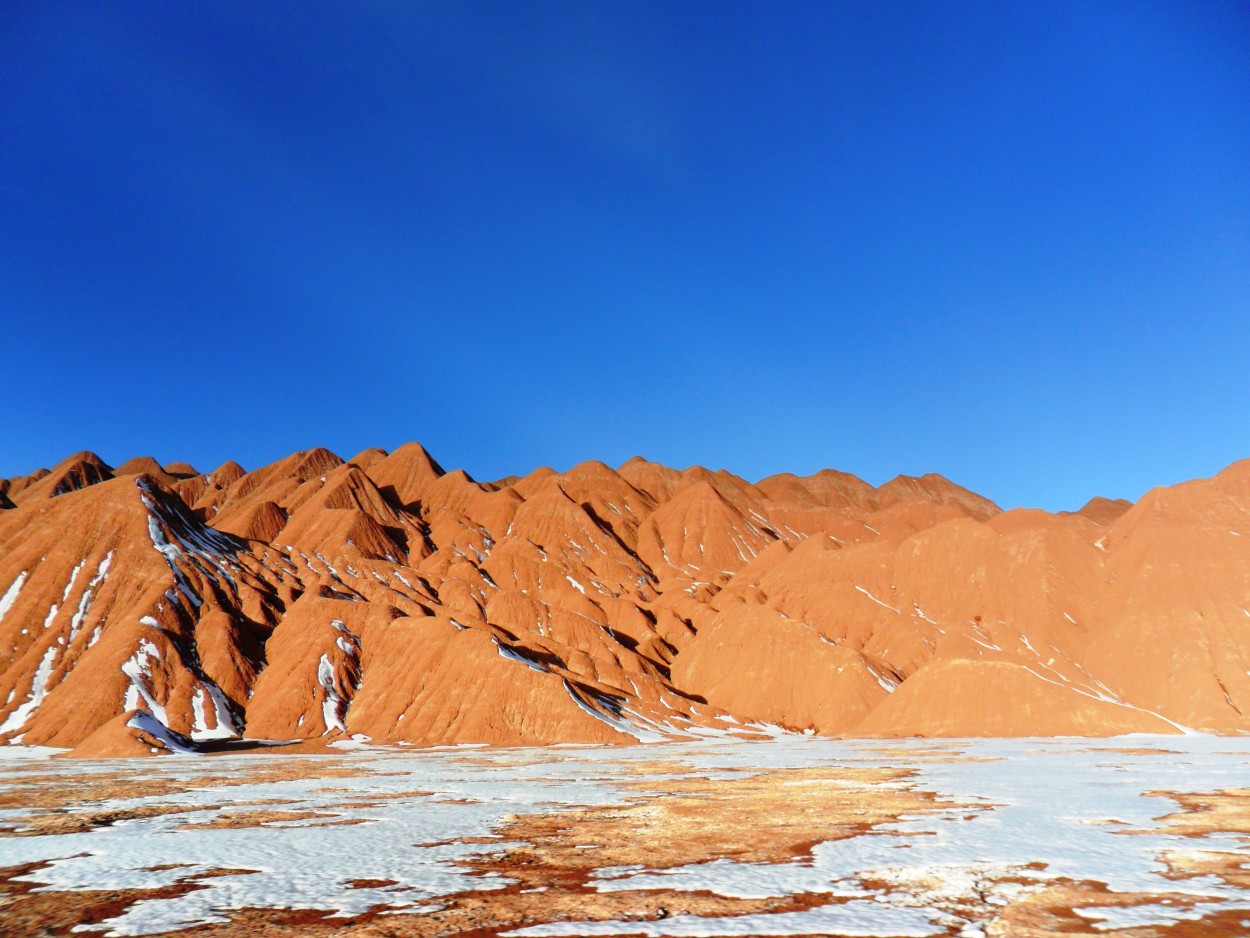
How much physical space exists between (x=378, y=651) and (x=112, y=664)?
2942 centimetres

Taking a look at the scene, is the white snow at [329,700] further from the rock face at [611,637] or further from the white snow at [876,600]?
the white snow at [876,600]

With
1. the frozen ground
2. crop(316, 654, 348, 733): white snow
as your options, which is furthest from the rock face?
the frozen ground

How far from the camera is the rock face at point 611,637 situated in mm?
86438

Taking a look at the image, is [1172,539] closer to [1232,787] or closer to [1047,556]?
[1047,556]

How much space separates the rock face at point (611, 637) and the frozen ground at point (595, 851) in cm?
4406

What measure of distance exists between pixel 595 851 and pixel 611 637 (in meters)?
102

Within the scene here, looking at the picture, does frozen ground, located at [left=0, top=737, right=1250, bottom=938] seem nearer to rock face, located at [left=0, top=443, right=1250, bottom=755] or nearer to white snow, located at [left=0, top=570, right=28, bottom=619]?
rock face, located at [left=0, top=443, right=1250, bottom=755]

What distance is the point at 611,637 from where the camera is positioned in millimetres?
122125

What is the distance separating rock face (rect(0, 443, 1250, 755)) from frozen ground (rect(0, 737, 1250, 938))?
44056 millimetres

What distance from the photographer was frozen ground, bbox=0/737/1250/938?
14.7m

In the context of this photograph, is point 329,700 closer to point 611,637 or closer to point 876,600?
point 611,637

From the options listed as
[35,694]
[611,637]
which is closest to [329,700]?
[35,694]

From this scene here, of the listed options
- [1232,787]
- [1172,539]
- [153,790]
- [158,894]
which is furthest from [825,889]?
[1172,539]

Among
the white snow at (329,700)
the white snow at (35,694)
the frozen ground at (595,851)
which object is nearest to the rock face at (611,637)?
the white snow at (329,700)
